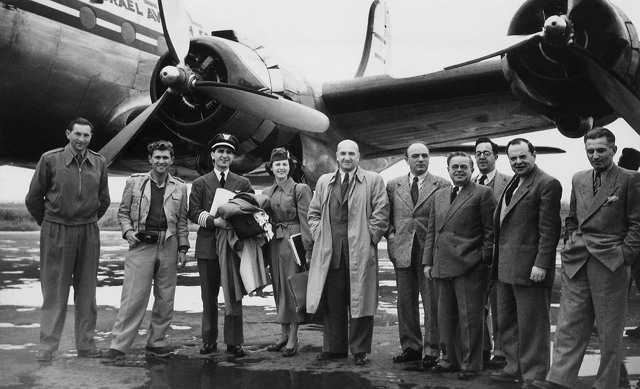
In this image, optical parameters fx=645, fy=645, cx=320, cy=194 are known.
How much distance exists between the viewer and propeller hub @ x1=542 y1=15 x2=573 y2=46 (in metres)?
5.80

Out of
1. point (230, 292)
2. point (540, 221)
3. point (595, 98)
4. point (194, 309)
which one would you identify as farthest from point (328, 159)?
point (540, 221)

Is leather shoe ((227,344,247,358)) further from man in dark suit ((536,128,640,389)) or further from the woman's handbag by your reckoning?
man in dark suit ((536,128,640,389))

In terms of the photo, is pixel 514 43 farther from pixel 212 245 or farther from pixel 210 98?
pixel 210 98

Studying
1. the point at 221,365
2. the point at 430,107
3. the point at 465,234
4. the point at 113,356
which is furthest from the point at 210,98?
the point at 465,234

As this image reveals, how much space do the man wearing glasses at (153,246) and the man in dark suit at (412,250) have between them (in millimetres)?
1726

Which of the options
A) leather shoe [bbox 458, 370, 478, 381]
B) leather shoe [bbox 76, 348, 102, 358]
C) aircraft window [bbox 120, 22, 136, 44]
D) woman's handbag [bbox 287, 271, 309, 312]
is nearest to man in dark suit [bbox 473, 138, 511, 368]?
leather shoe [bbox 458, 370, 478, 381]

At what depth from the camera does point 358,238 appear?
4922mm

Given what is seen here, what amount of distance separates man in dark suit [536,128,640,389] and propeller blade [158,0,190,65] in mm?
5134

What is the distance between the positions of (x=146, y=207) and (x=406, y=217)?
81.3 inches

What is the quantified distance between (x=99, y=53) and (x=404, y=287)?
598cm

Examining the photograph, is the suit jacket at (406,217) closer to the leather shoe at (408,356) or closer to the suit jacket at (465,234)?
the suit jacket at (465,234)

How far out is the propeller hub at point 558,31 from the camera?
19.0ft

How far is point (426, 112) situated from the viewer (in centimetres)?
903

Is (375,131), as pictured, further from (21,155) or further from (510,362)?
(510,362)
